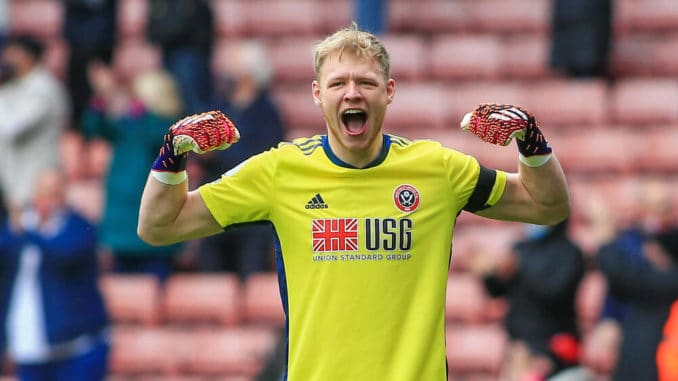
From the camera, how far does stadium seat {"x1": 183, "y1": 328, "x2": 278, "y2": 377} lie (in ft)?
33.8

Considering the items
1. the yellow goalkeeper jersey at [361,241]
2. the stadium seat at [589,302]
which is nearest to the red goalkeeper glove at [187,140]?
the yellow goalkeeper jersey at [361,241]

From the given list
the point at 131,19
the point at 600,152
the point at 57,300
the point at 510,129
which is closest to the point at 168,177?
the point at 510,129

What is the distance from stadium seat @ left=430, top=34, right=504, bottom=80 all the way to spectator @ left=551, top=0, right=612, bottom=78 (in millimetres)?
616

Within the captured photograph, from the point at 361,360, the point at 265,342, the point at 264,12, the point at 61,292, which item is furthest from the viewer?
the point at 264,12

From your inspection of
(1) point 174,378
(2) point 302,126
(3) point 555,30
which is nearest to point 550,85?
(3) point 555,30

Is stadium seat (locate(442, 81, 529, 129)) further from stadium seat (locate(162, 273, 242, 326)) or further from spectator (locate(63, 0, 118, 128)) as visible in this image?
spectator (locate(63, 0, 118, 128))

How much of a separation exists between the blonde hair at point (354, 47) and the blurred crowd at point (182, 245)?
253 cm

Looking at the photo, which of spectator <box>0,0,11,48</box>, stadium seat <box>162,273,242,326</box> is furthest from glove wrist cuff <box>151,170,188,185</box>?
spectator <box>0,0,11,48</box>

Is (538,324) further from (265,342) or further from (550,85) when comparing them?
(550,85)

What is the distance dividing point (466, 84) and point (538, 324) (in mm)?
3845

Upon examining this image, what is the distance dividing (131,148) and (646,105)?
12.3 ft

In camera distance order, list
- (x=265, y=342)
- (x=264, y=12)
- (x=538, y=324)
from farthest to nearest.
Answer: (x=264, y=12), (x=265, y=342), (x=538, y=324)

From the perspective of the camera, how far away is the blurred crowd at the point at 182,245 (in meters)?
8.17

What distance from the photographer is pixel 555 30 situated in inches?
464
